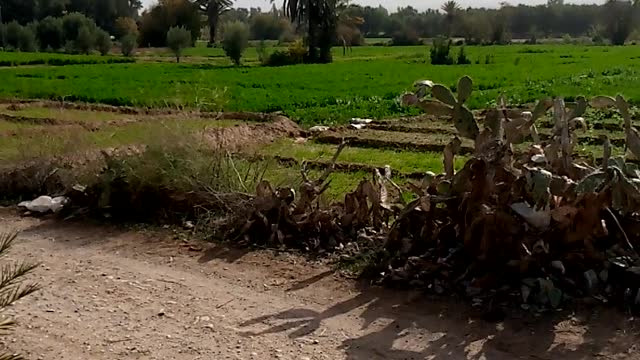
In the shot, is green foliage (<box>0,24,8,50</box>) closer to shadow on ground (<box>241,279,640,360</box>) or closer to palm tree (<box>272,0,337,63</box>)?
palm tree (<box>272,0,337,63</box>)

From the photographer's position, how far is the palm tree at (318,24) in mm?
41562

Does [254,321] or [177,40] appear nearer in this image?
[254,321]

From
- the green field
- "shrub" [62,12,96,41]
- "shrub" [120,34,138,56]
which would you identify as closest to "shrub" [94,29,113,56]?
"shrub" [62,12,96,41]

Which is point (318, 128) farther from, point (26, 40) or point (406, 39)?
point (406, 39)

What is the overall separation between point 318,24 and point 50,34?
22.2 m

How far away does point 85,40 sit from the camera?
50.1 meters

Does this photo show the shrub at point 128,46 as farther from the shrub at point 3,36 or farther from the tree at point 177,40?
the shrub at point 3,36

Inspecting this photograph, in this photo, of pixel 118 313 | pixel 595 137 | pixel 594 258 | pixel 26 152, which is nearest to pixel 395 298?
pixel 594 258

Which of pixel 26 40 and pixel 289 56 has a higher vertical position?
pixel 26 40

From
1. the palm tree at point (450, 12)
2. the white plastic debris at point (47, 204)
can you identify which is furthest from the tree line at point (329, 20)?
the white plastic debris at point (47, 204)

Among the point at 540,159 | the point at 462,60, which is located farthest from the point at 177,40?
the point at 540,159

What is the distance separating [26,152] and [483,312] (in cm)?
579

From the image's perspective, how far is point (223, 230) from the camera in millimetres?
6715

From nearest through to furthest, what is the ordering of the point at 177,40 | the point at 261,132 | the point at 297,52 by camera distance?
1. the point at 261,132
2. the point at 297,52
3. the point at 177,40
